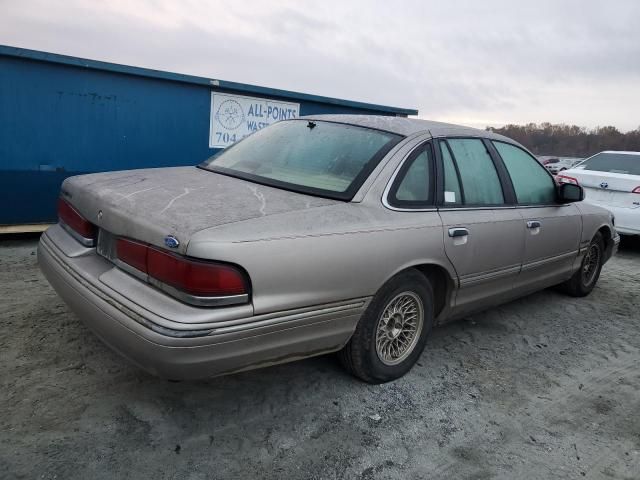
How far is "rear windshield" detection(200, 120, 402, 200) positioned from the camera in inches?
112

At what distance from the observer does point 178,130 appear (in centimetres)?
630

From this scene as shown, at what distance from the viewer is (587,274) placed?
199 inches

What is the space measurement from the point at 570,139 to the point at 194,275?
42.5m

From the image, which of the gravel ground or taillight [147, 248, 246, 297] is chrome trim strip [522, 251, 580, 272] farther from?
taillight [147, 248, 246, 297]

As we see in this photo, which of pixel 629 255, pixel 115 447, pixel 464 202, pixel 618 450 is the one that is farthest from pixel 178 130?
pixel 629 255

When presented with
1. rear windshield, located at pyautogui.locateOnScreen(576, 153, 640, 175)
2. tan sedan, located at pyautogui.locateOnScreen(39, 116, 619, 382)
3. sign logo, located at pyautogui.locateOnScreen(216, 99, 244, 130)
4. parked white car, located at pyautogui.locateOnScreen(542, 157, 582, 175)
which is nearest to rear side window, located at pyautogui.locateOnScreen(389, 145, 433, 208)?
tan sedan, located at pyautogui.locateOnScreen(39, 116, 619, 382)

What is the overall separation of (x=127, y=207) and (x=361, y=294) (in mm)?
1219

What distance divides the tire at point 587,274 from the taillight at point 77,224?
4178 mm

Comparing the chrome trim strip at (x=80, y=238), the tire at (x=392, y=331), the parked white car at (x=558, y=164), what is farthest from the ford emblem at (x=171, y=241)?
the parked white car at (x=558, y=164)

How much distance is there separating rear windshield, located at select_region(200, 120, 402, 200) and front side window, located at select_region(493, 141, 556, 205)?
Result: 3.96 ft

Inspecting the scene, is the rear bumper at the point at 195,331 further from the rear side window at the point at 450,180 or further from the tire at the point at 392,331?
the rear side window at the point at 450,180

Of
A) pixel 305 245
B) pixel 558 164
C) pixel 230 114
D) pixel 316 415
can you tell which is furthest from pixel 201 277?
pixel 558 164

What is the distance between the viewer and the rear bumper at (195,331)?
6.78ft

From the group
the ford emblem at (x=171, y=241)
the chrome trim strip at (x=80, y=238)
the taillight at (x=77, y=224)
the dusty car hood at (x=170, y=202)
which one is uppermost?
the dusty car hood at (x=170, y=202)
